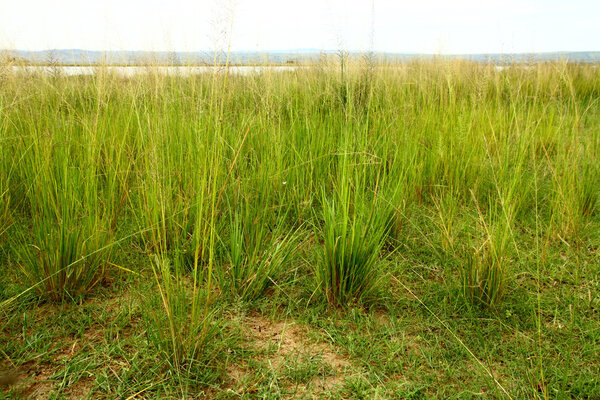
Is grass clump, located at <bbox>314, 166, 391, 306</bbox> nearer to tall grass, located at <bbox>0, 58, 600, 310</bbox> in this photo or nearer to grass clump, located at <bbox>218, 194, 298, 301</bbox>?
tall grass, located at <bbox>0, 58, 600, 310</bbox>

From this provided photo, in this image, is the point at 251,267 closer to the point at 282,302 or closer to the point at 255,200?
the point at 282,302

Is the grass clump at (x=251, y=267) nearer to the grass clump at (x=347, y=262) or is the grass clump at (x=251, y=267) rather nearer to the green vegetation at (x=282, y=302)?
the green vegetation at (x=282, y=302)

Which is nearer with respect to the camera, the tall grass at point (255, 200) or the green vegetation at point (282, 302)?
the green vegetation at point (282, 302)

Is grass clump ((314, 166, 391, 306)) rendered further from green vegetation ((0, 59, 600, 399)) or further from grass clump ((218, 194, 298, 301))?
grass clump ((218, 194, 298, 301))

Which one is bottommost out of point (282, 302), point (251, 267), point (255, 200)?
point (282, 302)

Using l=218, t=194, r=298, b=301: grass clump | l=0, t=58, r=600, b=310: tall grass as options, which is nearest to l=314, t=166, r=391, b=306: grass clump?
l=0, t=58, r=600, b=310: tall grass

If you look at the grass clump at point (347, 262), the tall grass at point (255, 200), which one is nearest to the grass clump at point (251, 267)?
the tall grass at point (255, 200)

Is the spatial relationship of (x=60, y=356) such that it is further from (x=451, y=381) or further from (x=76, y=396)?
(x=451, y=381)

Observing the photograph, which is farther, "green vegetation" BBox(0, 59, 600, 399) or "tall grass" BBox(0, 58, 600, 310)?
"tall grass" BBox(0, 58, 600, 310)

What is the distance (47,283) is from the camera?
1.85 metres

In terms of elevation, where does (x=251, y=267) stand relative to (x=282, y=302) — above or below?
above

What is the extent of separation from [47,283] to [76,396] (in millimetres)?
631

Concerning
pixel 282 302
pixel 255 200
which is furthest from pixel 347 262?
pixel 255 200

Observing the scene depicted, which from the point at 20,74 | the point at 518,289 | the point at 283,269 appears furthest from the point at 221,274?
the point at 20,74
